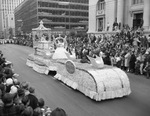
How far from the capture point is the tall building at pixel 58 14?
69.4 metres

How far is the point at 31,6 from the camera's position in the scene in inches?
3014

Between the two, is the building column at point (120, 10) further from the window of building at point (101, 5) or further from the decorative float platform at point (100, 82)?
the decorative float platform at point (100, 82)

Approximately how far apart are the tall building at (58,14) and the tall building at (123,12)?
37.4m

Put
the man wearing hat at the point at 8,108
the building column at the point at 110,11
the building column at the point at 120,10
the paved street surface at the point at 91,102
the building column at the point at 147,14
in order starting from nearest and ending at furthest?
the man wearing hat at the point at 8,108 → the paved street surface at the point at 91,102 → the building column at the point at 147,14 → the building column at the point at 120,10 → the building column at the point at 110,11

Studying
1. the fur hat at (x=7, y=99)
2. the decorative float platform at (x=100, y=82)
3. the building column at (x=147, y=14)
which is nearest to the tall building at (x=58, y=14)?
the building column at (x=147, y=14)

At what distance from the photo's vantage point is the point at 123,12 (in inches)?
1041

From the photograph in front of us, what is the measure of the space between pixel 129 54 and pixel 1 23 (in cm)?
14383

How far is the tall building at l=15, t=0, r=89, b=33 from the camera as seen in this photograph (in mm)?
69438

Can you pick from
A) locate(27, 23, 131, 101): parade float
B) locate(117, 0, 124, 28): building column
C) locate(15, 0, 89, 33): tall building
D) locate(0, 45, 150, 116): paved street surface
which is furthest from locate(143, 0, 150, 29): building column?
locate(15, 0, 89, 33): tall building

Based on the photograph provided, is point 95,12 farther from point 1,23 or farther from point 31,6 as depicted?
point 1,23

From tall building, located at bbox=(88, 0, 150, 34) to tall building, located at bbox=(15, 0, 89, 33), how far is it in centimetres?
3740

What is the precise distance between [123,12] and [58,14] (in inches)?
1993

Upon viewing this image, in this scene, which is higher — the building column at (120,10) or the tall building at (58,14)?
the tall building at (58,14)

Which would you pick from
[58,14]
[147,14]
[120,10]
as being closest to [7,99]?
[147,14]
